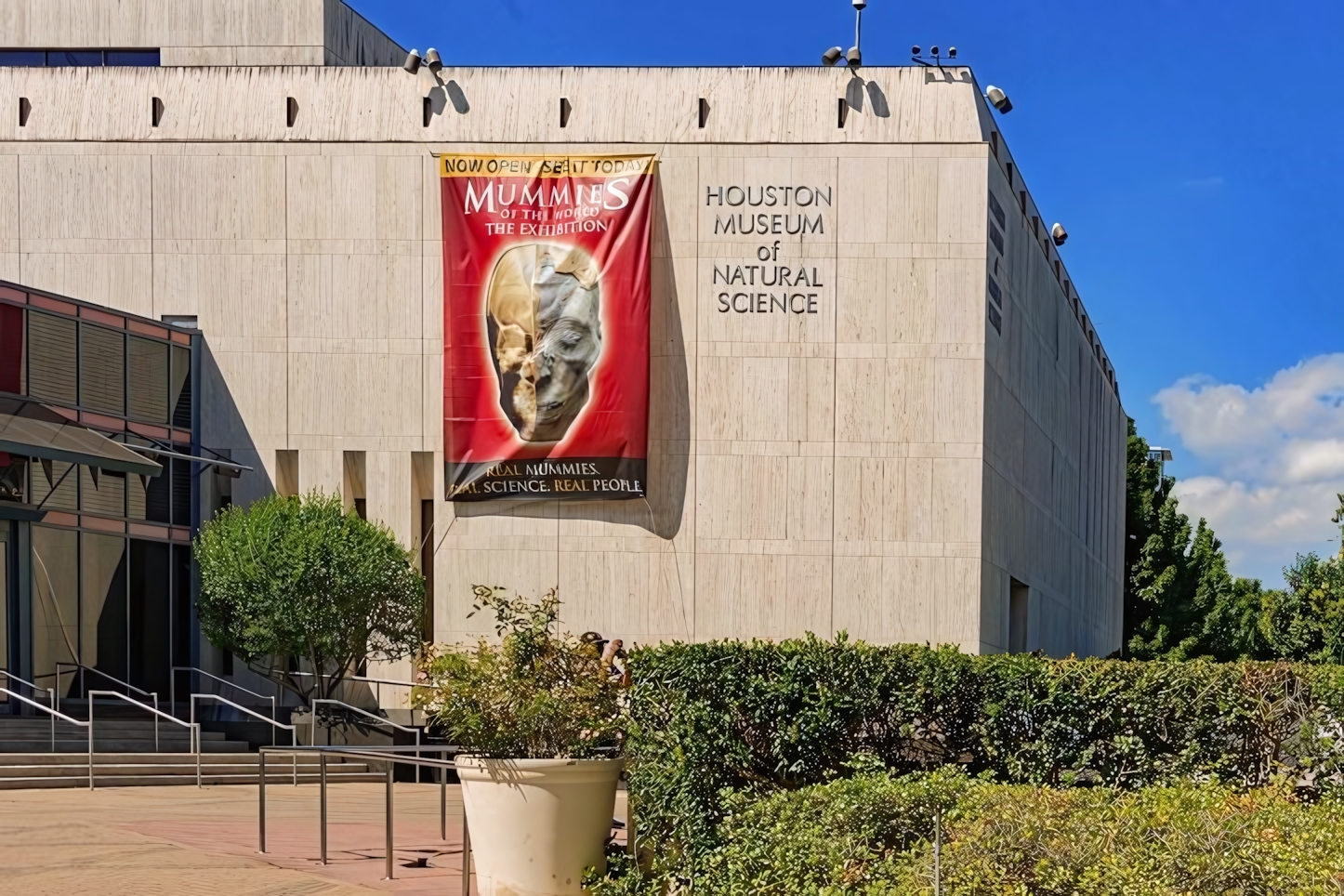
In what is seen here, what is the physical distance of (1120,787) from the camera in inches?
404

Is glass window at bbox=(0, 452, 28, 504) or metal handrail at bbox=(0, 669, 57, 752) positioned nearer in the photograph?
metal handrail at bbox=(0, 669, 57, 752)

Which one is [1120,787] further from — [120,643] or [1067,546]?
[1067,546]

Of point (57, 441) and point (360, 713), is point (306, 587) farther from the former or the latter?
point (57, 441)

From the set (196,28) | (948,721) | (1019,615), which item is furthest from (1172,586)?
(948,721)

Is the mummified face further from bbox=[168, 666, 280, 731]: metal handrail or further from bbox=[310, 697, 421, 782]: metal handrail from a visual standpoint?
bbox=[168, 666, 280, 731]: metal handrail

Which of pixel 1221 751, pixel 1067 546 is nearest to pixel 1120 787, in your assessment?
pixel 1221 751

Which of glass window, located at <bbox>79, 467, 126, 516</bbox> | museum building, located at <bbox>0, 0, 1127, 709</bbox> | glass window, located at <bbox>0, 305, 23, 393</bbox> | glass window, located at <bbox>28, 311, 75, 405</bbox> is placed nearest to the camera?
glass window, located at <bbox>0, 305, 23, 393</bbox>

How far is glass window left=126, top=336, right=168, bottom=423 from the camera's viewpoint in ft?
93.6

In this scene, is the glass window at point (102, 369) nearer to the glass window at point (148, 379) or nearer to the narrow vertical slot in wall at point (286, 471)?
the glass window at point (148, 379)

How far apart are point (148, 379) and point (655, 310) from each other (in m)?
9.01

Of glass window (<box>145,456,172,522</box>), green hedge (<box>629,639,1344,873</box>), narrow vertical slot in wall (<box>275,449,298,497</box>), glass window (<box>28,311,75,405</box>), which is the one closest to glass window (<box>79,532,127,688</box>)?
glass window (<box>145,456,172,522</box>)

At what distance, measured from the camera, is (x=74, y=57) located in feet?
121

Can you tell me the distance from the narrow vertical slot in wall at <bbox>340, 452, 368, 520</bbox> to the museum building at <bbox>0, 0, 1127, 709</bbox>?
87mm

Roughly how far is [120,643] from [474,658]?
1887 cm
